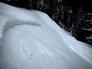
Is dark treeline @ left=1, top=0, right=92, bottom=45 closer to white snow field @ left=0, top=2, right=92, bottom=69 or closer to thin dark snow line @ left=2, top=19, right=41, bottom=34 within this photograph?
white snow field @ left=0, top=2, right=92, bottom=69

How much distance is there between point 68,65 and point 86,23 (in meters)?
1.17

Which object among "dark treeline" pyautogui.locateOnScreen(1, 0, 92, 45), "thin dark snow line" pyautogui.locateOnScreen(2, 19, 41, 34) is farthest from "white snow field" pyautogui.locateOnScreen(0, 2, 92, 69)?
"dark treeline" pyautogui.locateOnScreen(1, 0, 92, 45)

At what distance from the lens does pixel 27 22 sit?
196 centimetres

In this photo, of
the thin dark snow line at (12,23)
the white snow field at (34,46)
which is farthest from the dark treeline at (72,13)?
the thin dark snow line at (12,23)

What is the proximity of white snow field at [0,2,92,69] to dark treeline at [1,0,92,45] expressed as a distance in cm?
60

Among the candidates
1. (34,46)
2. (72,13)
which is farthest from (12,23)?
(72,13)

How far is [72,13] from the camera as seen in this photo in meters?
2.83

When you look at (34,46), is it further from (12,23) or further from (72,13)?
(72,13)

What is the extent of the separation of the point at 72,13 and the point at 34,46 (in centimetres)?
133

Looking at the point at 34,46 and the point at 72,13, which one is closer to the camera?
the point at 34,46

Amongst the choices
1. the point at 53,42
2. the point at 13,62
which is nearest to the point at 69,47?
the point at 53,42

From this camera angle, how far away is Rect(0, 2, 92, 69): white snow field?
157 cm

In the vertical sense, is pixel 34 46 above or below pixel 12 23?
below

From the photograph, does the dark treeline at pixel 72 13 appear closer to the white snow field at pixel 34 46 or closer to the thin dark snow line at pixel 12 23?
the white snow field at pixel 34 46
